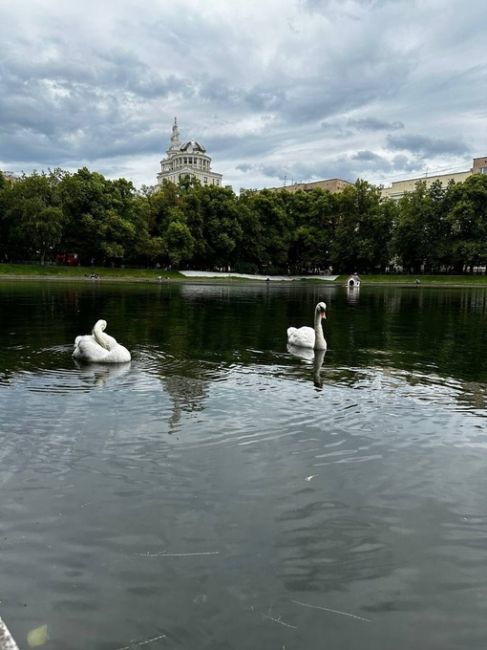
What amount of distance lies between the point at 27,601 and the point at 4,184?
288 ft

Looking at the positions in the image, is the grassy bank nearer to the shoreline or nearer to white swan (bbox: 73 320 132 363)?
the shoreline

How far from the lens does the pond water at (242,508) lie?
14.5 ft

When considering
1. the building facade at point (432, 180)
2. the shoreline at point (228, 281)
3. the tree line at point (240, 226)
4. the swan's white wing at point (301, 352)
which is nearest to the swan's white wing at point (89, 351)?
the swan's white wing at point (301, 352)

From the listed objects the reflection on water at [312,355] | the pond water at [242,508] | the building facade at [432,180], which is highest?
the building facade at [432,180]

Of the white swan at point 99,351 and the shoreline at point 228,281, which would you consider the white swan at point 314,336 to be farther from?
the shoreline at point 228,281

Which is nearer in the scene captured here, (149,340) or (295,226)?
(149,340)

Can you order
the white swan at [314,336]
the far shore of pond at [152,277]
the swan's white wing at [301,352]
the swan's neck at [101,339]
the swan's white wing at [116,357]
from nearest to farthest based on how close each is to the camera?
1. the swan's white wing at [116,357]
2. the swan's neck at [101,339]
3. the swan's white wing at [301,352]
4. the white swan at [314,336]
5. the far shore of pond at [152,277]

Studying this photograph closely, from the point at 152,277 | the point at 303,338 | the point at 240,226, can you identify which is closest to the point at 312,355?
the point at 303,338

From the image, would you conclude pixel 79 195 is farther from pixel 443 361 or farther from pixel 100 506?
pixel 100 506

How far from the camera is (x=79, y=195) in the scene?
81438 mm

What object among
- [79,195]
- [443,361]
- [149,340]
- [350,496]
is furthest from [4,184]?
[350,496]

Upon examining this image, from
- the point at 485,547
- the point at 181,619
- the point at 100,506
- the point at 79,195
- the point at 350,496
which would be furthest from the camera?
the point at 79,195

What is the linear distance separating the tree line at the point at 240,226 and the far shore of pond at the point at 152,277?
3.22 metres

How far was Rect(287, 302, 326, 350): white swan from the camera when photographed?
1683 centimetres
